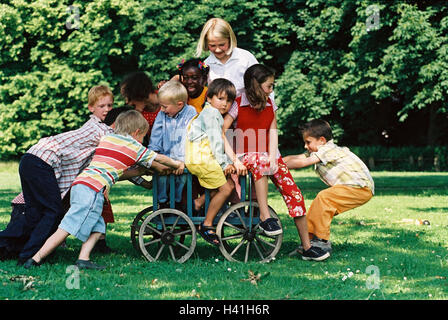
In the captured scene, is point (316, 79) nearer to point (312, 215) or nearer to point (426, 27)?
point (426, 27)

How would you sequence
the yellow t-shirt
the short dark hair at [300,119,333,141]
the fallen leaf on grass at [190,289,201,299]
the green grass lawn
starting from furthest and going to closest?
the short dark hair at [300,119,333,141] < the yellow t-shirt < the green grass lawn < the fallen leaf on grass at [190,289,201,299]

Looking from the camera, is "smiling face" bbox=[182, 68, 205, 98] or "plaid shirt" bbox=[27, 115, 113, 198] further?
"smiling face" bbox=[182, 68, 205, 98]

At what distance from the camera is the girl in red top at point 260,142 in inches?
223

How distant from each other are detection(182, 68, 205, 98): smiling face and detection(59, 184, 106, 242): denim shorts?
5.08 feet

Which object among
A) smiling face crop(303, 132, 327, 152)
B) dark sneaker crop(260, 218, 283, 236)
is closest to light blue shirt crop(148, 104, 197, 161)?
dark sneaker crop(260, 218, 283, 236)

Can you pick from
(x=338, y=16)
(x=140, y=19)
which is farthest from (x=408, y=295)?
(x=140, y=19)

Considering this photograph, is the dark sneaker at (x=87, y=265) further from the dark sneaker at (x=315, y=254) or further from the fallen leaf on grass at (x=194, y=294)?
the dark sneaker at (x=315, y=254)

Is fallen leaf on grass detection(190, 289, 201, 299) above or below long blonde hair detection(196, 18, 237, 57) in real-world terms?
below

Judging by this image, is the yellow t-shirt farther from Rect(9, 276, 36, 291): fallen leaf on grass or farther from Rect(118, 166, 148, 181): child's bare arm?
Rect(9, 276, 36, 291): fallen leaf on grass

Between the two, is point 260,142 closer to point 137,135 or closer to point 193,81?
point 193,81

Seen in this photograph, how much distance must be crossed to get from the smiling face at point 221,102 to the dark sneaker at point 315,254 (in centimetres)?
162

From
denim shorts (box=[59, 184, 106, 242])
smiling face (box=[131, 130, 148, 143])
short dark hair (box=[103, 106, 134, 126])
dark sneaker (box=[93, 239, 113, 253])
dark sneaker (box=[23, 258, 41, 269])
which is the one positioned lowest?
dark sneaker (box=[93, 239, 113, 253])

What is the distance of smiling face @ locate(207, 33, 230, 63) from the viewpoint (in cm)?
605

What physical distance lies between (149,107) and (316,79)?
72.2 feet
